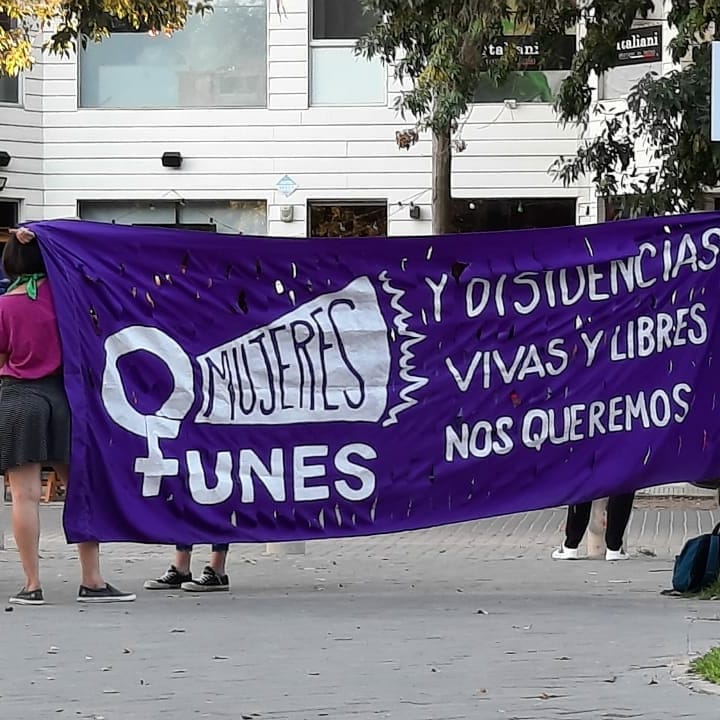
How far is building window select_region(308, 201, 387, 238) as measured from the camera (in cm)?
2339

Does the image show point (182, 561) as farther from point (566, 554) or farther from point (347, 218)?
point (347, 218)

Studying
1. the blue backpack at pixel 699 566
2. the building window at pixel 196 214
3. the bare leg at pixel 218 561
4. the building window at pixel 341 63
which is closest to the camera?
the blue backpack at pixel 699 566

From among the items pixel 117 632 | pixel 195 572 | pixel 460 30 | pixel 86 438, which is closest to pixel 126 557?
pixel 195 572

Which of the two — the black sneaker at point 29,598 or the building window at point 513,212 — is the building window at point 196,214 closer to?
the building window at point 513,212

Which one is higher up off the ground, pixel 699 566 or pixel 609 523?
pixel 699 566

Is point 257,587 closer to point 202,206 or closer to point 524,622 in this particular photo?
point 524,622

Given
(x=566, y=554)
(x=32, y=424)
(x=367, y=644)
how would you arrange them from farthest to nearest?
(x=566, y=554)
(x=32, y=424)
(x=367, y=644)

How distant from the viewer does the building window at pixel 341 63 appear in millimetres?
23375

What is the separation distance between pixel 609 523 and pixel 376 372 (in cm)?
308

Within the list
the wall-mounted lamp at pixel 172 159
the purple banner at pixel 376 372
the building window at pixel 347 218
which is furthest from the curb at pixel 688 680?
the wall-mounted lamp at pixel 172 159

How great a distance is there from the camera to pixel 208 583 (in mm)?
9836

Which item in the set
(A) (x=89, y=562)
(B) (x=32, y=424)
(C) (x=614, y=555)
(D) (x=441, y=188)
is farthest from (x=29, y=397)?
(D) (x=441, y=188)

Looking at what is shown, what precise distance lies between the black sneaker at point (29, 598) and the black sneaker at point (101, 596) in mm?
220

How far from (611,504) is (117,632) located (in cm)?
477
